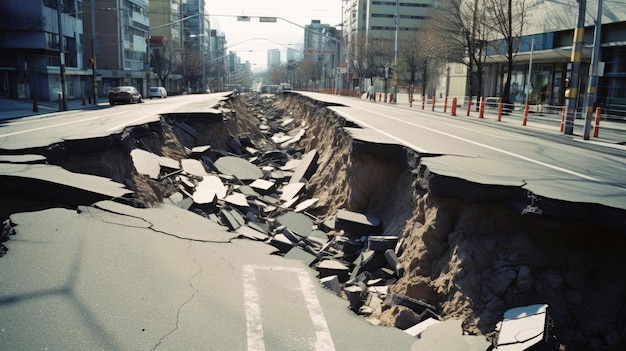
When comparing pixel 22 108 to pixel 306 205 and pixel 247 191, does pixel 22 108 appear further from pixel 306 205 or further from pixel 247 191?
pixel 306 205

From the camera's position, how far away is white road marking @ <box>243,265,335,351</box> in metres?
4.63

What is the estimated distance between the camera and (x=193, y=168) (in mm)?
13625

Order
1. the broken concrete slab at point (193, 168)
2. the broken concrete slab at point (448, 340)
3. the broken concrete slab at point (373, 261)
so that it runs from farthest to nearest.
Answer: the broken concrete slab at point (193, 168)
the broken concrete slab at point (373, 261)
the broken concrete slab at point (448, 340)

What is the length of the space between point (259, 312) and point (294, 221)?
6.36 m

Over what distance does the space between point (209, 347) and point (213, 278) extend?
5.28 ft

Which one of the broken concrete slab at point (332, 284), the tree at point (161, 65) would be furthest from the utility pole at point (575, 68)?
the tree at point (161, 65)

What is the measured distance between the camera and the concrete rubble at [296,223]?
7.33 m

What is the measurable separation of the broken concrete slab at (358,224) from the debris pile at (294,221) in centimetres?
2

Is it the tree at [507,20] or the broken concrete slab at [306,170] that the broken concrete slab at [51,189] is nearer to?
the broken concrete slab at [306,170]

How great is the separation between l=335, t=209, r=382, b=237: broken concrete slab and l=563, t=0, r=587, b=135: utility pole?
45.0 ft

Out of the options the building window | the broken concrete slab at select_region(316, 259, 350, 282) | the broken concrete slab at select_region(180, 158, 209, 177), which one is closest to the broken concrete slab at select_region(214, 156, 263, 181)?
the broken concrete slab at select_region(180, 158, 209, 177)

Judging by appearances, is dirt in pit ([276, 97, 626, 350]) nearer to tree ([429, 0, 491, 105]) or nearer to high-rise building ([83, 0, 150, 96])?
tree ([429, 0, 491, 105])

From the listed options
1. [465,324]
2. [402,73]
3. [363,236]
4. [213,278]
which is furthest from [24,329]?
[402,73]

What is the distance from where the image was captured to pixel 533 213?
593cm
